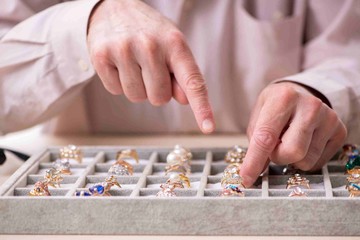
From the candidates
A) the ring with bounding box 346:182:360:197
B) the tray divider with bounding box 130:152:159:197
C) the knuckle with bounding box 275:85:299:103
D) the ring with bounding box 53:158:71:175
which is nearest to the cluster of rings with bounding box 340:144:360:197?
the ring with bounding box 346:182:360:197

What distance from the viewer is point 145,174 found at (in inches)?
32.4

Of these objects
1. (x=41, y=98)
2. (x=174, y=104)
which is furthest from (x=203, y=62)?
(x=41, y=98)

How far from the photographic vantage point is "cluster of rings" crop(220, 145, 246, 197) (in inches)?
29.0

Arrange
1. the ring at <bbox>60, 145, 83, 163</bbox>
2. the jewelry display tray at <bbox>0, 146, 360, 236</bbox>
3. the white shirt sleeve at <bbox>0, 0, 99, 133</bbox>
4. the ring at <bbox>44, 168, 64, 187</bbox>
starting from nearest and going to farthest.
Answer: the jewelry display tray at <bbox>0, 146, 360, 236</bbox> → the ring at <bbox>44, 168, 64, 187</bbox> → the ring at <bbox>60, 145, 83, 163</bbox> → the white shirt sleeve at <bbox>0, 0, 99, 133</bbox>

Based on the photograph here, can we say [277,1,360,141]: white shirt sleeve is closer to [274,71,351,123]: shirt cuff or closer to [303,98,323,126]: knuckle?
[274,71,351,123]: shirt cuff

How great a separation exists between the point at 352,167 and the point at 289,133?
0.09 metres

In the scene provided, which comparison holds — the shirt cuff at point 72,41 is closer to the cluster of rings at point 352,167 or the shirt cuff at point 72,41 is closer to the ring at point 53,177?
the ring at point 53,177

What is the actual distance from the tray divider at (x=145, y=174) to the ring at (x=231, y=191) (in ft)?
0.29

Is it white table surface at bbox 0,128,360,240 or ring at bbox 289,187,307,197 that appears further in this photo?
white table surface at bbox 0,128,360,240

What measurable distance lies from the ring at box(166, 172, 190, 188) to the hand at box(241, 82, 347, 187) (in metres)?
0.06

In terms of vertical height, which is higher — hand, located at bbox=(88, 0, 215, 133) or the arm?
hand, located at bbox=(88, 0, 215, 133)

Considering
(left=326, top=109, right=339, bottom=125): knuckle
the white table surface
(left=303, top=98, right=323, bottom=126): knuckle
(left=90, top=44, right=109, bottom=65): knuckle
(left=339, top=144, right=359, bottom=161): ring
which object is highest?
(left=90, top=44, right=109, bottom=65): knuckle

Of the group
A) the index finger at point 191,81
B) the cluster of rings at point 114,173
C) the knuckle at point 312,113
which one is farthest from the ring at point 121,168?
the knuckle at point 312,113

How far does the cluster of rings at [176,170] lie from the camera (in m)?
0.75
